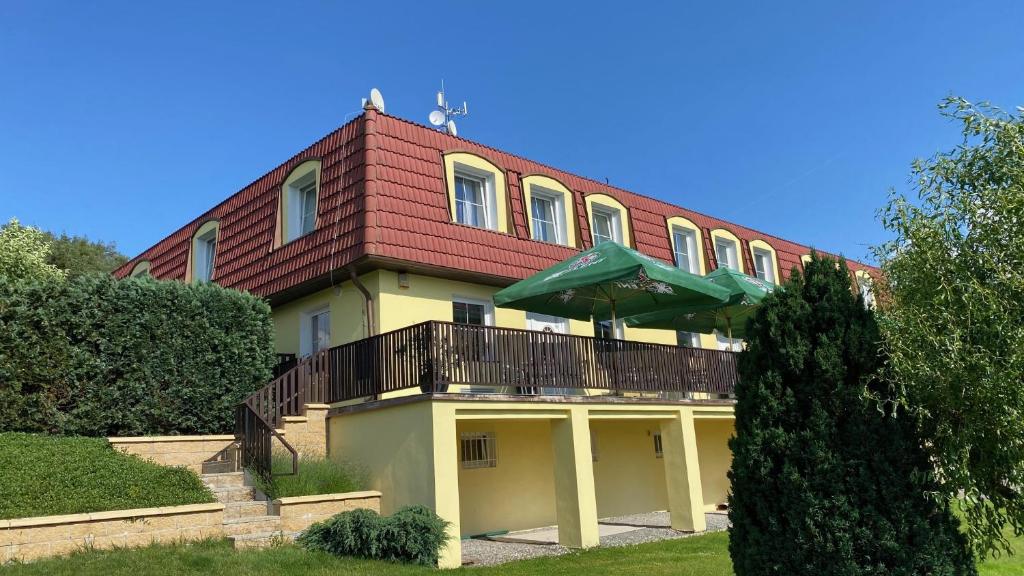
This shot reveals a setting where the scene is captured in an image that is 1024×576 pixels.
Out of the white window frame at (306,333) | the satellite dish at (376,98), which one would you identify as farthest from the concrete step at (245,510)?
the satellite dish at (376,98)

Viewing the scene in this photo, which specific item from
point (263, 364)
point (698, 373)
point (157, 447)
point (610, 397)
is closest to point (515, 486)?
point (610, 397)

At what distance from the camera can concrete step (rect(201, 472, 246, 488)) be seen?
10.8 metres

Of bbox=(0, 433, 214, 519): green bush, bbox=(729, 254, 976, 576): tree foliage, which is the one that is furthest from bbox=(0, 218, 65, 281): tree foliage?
bbox=(729, 254, 976, 576): tree foliage

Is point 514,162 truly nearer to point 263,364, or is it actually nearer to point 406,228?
point 406,228

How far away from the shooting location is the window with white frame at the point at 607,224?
18312 millimetres

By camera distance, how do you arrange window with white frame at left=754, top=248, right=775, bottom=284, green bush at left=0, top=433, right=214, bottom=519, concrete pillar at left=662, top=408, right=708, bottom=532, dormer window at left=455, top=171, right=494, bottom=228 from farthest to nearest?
window with white frame at left=754, top=248, right=775, bottom=284 < dormer window at left=455, top=171, right=494, bottom=228 < concrete pillar at left=662, top=408, right=708, bottom=532 < green bush at left=0, top=433, right=214, bottom=519

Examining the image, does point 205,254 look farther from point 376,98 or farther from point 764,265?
point 764,265

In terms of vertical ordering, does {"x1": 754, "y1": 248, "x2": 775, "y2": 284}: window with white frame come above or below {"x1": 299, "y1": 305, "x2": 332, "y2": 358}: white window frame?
above

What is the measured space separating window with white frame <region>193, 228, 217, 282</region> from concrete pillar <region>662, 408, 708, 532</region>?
1145cm

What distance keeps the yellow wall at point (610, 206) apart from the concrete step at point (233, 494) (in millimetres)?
9383

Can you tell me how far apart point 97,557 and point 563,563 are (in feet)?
16.9

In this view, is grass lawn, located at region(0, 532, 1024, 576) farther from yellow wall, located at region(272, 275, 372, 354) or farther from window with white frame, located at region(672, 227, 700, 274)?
window with white frame, located at region(672, 227, 700, 274)

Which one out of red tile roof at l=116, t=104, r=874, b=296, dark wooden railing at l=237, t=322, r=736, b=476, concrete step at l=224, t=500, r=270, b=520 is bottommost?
concrete step at l=224, t=500, r=270, b=520

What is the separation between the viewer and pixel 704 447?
1789cm
